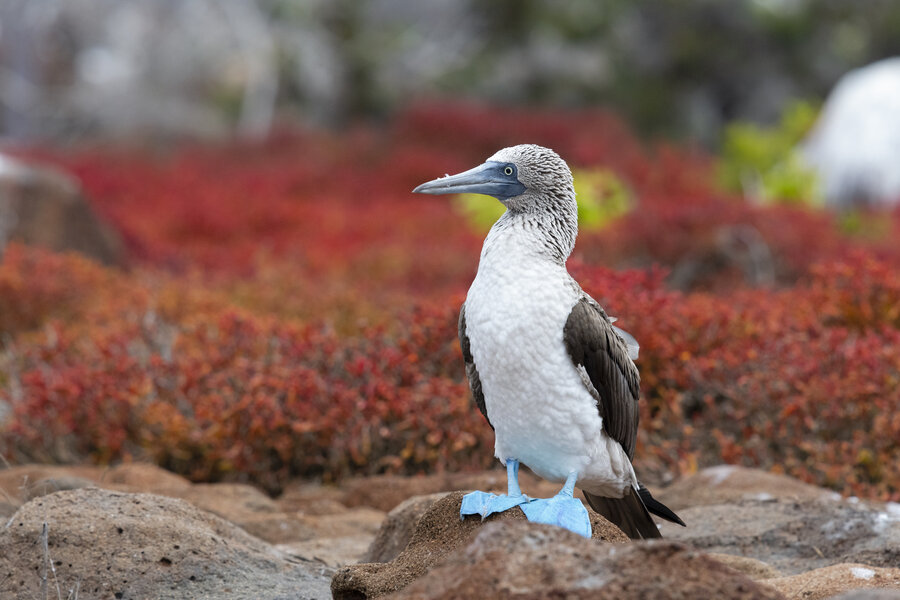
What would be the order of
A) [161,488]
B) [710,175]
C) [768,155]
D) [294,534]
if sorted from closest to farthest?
[294,534] < [161,488] < [768,155] < [710,175]

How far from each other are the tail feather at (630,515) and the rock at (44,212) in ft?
22.5

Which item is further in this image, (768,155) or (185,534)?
(768,155)

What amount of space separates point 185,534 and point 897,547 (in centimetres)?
239

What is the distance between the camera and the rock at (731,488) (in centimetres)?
425

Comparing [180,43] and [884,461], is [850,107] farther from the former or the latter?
[180,43]

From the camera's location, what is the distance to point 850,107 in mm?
13805

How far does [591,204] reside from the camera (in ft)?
33.9

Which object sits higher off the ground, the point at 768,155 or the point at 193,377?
the point at 768,155

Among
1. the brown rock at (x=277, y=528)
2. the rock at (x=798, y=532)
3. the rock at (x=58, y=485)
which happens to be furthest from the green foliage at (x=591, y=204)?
the rock at (x=58, y=485)

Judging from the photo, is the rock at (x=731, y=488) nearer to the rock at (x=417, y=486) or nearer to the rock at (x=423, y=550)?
the rock at (x=417, y=486)

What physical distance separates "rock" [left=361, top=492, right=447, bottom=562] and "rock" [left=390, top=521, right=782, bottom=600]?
1.12 meters

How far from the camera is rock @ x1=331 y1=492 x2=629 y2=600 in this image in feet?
9.50

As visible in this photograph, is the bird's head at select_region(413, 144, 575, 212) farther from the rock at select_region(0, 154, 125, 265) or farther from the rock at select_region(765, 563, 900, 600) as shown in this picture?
the rock at select_region(0, 154, 125, 265)

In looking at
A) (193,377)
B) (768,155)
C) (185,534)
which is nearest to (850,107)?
(768,155)
